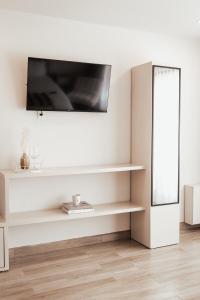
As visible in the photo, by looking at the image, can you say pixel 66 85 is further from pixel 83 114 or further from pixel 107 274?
pixel 107 274

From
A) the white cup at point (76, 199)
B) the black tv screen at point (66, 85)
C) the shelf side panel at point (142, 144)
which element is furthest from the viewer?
the shelf side panel at point (142, 144)

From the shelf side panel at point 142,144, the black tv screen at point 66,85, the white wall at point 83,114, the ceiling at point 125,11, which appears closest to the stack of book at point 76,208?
the white wall at point 83,114

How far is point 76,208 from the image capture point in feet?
10.9

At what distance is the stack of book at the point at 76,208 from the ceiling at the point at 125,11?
6.31 feet

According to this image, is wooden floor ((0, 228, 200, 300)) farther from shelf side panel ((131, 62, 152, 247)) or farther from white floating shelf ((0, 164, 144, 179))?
white floating shelf ((0, 164, 144, 179))

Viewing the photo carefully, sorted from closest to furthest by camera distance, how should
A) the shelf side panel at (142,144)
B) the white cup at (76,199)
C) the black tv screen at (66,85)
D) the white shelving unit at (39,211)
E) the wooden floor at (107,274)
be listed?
1. the wooden floor at (107,274)
2. the white shelving unit at (39,211)
3. the black tv screen at (66,85)
4. the white cup at (76,199)
5. the shelf side panel at (142,144)

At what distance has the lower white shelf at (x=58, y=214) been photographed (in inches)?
121

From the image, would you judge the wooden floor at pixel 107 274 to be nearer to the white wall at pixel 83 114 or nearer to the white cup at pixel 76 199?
the white wall at pixel 83 114

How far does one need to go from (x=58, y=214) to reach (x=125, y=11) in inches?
82.3

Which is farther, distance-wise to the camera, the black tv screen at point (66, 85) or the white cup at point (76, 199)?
the white cup at point (76, 199)

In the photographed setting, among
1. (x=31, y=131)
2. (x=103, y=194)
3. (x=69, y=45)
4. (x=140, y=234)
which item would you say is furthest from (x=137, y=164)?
(x=69, y=45)

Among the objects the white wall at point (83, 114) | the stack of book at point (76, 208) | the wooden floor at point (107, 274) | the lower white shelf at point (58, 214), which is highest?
the white wall at point (83, 114)

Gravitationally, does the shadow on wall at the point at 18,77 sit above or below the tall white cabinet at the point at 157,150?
above

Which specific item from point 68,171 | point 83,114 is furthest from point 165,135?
point 68,171
